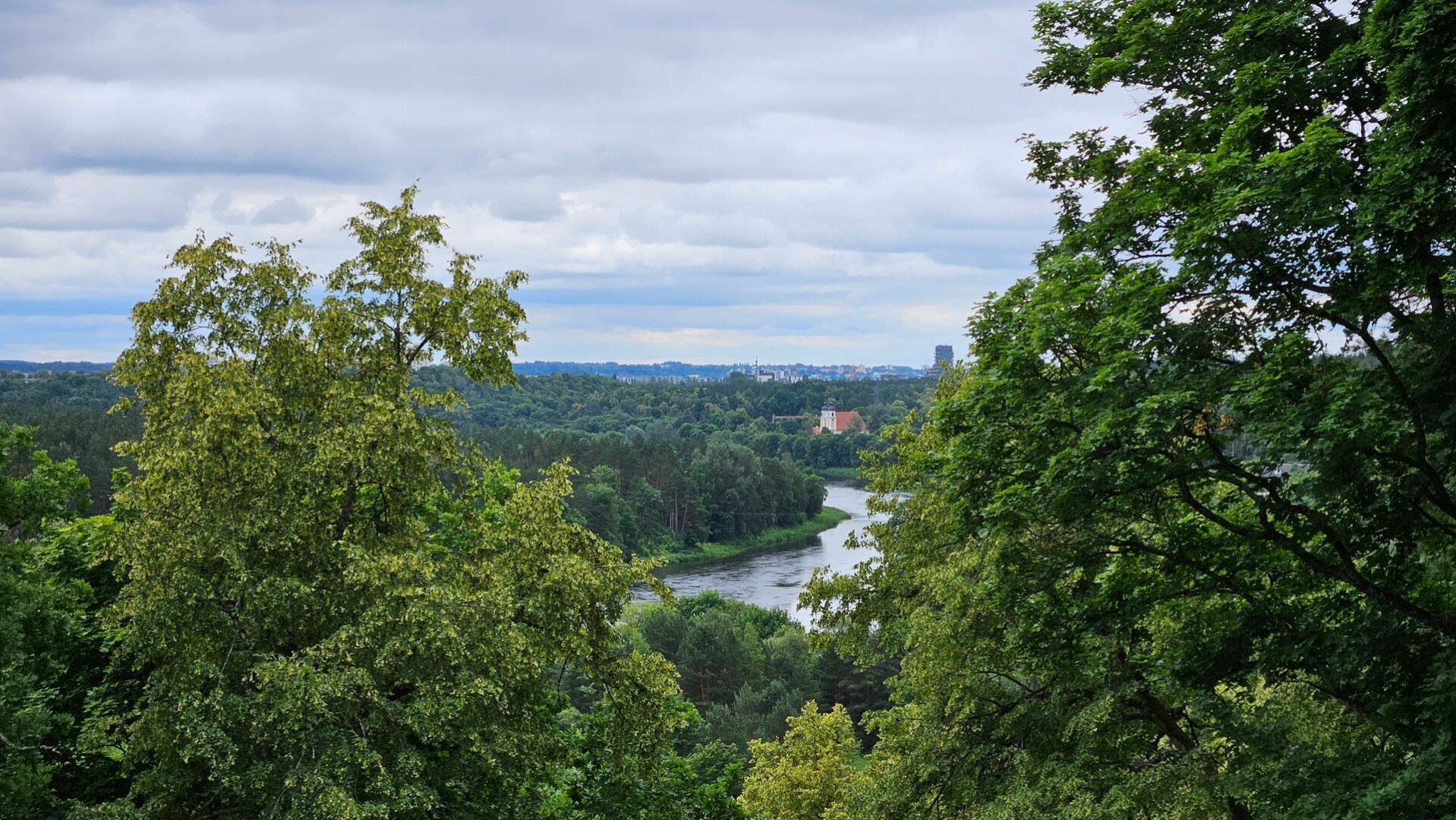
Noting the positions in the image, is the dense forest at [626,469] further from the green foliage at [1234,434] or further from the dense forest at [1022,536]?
the green foliage at [1234,434]

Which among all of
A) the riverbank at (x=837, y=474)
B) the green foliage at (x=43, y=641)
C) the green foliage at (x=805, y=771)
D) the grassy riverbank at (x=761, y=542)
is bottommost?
the grassy riverbank at (x=761, y=542)

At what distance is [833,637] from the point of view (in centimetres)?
1656

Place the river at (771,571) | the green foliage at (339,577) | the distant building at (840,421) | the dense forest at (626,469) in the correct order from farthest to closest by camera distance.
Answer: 1. the distant building at (840,421)
2. the dense forest at (626,469)
3. the river at (771,571)
4. the green foliage at (339,577)

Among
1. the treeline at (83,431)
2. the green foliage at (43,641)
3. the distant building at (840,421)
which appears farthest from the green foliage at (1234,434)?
the distant building at (840,421)

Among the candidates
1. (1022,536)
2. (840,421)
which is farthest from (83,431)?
(840,421)

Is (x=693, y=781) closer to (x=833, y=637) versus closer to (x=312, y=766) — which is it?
(x=833, y=637)

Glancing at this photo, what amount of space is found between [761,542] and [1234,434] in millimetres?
83874

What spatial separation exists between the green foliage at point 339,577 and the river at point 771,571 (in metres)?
44.0

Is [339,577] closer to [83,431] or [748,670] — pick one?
[748,670]

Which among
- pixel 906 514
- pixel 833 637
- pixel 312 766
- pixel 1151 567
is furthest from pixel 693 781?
pixel 1151 567

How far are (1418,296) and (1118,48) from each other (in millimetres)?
3512

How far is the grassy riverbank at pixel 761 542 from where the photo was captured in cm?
8581

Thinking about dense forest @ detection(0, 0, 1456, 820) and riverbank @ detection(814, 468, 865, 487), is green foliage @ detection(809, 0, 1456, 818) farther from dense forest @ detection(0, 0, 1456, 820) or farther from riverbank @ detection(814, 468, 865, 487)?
riverbank @ detection(814, 468, 865, 487)

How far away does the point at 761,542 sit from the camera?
91125 millimetres
